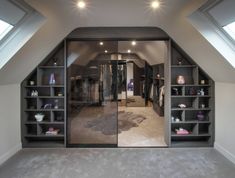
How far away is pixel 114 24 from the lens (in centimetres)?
405

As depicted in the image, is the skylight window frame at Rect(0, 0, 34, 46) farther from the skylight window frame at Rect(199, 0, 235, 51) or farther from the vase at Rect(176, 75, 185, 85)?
the vase at Rect(176, 75, 185, 85)

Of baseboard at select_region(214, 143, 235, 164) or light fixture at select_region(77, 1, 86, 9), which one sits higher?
light fixture at select_region(77, 1, 86, 9)

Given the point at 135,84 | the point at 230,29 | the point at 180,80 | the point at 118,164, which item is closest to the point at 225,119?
the point at 180,80

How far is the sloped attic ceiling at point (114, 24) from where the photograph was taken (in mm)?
2986

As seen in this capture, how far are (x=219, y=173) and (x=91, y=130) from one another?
2617 millimetres

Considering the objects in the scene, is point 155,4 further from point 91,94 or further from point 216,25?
point 91,94

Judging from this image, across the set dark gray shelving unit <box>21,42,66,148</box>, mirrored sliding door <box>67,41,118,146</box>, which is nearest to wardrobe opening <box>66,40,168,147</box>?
mirrored sliding door <box>67,41,118,146</box>

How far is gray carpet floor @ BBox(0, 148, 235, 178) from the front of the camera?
320 centimetres

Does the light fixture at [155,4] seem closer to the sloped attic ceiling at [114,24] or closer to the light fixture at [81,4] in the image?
the sloped attic ceiling at [114,24]

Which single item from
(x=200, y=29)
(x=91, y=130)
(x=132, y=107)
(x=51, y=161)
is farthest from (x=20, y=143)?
(x=132, y=107)

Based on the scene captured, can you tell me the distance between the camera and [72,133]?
459 cm

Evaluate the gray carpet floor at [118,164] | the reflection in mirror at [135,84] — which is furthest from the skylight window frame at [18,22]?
the reflection in mirror at [135,84]

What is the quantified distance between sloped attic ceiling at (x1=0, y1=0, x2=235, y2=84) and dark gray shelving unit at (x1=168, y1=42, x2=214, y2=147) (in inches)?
16.7

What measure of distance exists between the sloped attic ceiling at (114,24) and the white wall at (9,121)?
0.22 meters
